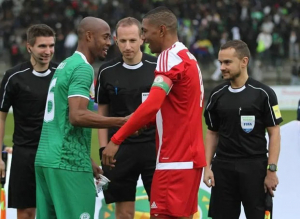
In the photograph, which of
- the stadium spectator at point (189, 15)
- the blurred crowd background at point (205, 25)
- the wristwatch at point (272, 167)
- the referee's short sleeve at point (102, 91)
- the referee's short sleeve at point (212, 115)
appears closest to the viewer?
the wristwatch at point (272, 167)

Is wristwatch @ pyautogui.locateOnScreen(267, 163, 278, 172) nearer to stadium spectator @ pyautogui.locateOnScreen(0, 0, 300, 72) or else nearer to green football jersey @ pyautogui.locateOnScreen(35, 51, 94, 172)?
green football jersey @ pyautogui.locateOnScreen(35, 51, 94, 172)

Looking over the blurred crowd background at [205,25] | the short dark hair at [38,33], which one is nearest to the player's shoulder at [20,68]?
the short dark hair at [38,33]

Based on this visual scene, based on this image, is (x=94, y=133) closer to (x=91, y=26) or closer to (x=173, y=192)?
(x=91, y=26)

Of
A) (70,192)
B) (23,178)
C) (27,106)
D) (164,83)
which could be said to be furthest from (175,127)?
(23,178)

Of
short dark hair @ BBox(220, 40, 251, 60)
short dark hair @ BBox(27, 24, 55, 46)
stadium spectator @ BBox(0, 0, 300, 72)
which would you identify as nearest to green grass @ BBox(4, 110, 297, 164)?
stadium spectator @ BBox(0, 0, 300, 72)

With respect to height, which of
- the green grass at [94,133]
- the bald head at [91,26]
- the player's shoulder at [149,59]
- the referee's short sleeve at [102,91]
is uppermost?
the bald head at [91,26]

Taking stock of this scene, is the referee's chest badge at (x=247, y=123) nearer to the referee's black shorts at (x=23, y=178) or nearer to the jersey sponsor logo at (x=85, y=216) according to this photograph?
the jersey sponsor logo at (x=85, y=216)

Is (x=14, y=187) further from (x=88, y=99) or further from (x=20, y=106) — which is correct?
(x=88, y=99)

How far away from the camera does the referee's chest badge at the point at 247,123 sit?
610 cm

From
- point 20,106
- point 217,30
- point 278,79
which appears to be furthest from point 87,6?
point 20,106

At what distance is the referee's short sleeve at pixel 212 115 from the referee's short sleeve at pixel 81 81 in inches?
57.5

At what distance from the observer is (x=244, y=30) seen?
28.4m

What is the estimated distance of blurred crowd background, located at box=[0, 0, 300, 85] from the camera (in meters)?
27.3

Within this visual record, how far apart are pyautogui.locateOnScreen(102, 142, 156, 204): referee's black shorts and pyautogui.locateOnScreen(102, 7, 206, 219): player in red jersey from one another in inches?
57.0
